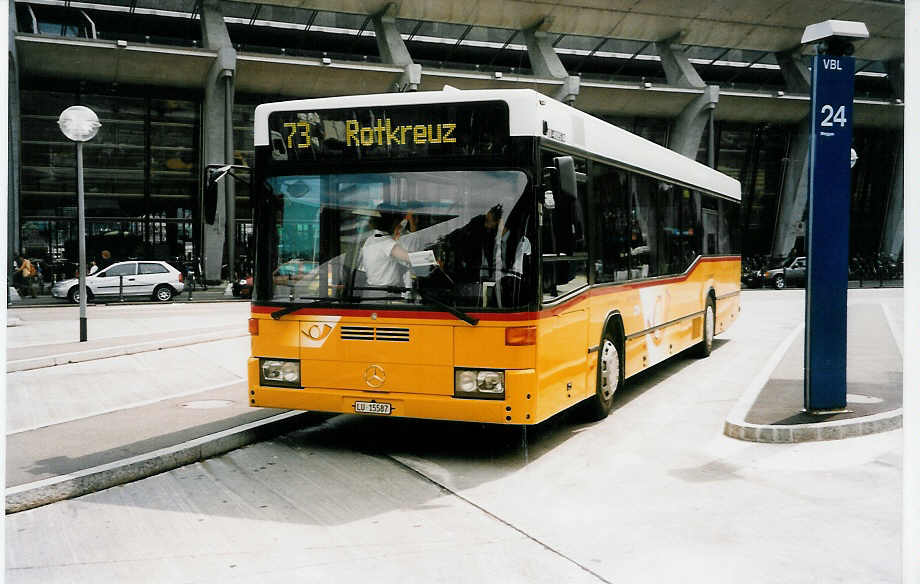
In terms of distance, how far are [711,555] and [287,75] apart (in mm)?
31623

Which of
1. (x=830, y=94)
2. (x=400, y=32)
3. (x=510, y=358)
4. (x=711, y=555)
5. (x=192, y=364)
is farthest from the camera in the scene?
(x=400, y=32)

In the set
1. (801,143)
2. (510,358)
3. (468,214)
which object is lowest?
(510,358)

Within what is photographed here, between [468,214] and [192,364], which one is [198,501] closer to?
[468,214]

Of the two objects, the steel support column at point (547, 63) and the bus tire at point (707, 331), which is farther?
the steel support column at point (547, 63)

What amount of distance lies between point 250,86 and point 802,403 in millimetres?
29857

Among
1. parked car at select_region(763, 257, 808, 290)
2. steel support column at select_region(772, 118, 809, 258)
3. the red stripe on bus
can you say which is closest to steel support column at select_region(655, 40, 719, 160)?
steel support column at select_region(772, 118, 809, 258)

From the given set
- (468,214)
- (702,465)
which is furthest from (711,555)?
(468,214)

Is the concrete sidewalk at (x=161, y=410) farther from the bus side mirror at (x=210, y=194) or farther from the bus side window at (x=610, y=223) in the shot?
the bus side mirror at (x=210, y=194)

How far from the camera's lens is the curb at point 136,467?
5980 millimetres

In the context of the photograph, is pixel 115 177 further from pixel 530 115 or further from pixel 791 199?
pixel 530 115

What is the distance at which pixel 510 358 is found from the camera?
21.9 ft

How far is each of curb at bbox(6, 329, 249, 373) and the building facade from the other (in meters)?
11.8

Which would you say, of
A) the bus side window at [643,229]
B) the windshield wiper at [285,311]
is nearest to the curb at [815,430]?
the bus side window at [643,229]

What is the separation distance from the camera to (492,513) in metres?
5.76
